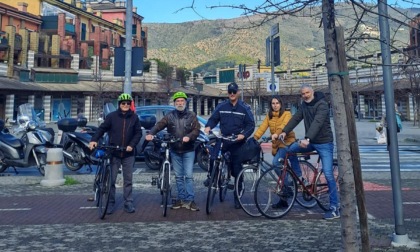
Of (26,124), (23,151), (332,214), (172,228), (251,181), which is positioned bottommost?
(172,228)

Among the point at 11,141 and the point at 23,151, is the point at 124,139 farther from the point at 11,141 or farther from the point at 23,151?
the point at 11,141

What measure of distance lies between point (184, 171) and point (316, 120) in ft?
7.27

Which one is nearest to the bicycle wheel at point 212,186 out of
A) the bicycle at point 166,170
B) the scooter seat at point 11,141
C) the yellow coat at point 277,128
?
the bicycle at point 166,170

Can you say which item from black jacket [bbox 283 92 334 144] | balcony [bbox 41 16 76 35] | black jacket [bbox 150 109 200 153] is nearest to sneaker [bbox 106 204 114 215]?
black jacket [bbox 150 109 200 153]

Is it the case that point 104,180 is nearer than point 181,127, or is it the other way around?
point 104,180

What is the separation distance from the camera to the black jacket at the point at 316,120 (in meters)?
6.52

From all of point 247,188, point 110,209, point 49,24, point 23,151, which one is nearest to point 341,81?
point 247,188

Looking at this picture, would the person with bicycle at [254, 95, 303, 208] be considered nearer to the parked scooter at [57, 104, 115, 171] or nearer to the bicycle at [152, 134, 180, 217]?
the bicycle at [152, 134, 180, 217]

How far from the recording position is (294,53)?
6068 inches

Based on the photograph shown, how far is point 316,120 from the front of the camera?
654cm

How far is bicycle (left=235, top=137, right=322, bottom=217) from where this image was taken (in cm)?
676

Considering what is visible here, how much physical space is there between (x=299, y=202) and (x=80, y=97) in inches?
2016

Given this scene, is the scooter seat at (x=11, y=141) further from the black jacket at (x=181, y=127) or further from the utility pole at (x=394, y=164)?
the utility pole at (x=394, y=164)

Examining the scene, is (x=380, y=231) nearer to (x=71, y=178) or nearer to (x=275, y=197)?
(x=275, y=197)
